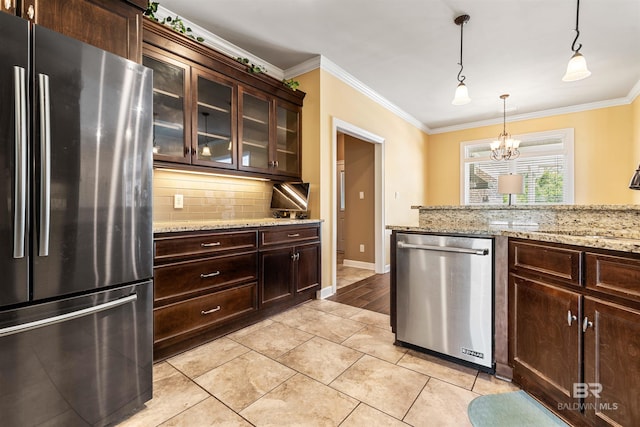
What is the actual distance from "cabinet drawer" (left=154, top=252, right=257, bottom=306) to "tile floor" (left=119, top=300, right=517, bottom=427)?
46 cm

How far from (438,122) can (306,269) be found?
4568 mm

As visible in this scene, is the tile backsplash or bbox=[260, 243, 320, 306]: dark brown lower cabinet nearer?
the tile backsplash

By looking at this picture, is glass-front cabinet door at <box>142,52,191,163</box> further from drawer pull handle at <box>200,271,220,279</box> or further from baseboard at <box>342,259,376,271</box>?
baseboard at <box>342,259,376,271</box>

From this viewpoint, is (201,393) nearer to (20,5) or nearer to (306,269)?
(306,269)

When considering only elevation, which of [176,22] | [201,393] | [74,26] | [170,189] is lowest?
[201,393]

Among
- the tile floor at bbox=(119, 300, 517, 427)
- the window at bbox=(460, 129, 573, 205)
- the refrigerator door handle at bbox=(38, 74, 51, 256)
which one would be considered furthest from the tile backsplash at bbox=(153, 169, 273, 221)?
the window at bbox=(460, 129, 573, 205)

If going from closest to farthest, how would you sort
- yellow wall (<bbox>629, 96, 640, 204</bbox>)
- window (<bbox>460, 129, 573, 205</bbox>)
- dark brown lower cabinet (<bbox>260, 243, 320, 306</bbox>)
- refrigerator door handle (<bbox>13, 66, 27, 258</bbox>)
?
refrigerator door handle (<bbox>13, 66, 27, 258</bbox>), dark brown lower cabinet (<bbox>260, 243, 320, 306</bbox>), yellow wall (<bbox>629, 96, 640, 204</bbox>), window (<bbox>460, 129, 573, 205</bbox>)

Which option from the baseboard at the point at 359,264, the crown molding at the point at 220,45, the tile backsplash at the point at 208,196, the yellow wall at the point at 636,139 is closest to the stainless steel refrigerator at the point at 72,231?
the tile backsplash at the point at 208,196

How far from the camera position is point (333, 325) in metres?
2.57

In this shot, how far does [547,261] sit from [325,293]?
7.58ft

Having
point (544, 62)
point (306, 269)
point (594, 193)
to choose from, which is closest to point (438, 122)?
point (544, 62)

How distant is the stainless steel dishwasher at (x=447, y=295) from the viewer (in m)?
1.78

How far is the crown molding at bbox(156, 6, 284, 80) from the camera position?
2504mm

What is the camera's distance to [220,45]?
9.66 ft
